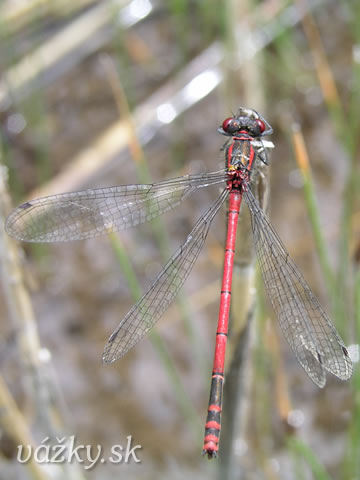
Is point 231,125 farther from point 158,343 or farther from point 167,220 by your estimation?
point 167,220

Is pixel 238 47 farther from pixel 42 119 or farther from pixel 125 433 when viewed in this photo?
pixel 125 433

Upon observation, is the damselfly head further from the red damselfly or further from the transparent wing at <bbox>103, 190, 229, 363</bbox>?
the transparent wing at <bbox>103, 190, 229, 363</bbox>

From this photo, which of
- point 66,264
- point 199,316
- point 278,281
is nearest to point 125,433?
point 199,316

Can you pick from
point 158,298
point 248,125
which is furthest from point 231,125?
point 158,298

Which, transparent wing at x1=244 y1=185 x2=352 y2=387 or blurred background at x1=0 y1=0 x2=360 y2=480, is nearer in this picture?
transparent wing at x1=244 y1=185 x2=352 y2=387

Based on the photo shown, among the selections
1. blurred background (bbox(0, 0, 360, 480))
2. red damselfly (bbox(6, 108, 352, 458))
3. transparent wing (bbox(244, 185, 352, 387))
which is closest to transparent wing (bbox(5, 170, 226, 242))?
red damselfly (bbox(6, 108, 352, 458))

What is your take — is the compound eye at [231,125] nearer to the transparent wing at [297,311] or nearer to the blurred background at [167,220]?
the blurred background at [167,220]
